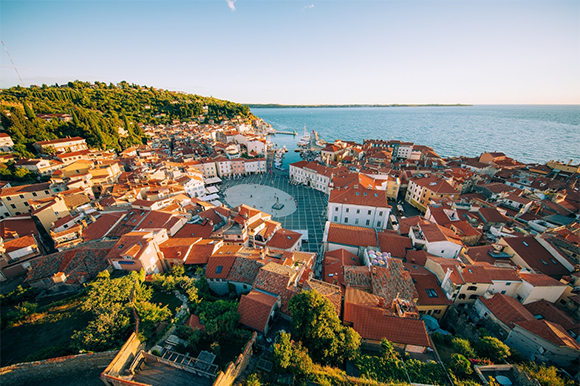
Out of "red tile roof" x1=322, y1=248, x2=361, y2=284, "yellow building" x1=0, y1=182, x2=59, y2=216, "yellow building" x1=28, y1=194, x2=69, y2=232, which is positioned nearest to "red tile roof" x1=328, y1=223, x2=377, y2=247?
"red tile roof" x1=322, y1=248, x2=361, y2=284

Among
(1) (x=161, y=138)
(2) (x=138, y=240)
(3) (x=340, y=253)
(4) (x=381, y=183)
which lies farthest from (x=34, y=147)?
(4) (x=381, y=183)

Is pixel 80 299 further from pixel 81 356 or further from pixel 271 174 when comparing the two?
pixel 271 174

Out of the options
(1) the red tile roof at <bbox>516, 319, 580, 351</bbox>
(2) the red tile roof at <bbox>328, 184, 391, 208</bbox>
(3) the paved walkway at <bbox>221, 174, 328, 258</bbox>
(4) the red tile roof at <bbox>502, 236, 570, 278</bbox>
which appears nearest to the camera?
(1) the red tile roof at <bbox>516, 319, 580, 351</bbox>

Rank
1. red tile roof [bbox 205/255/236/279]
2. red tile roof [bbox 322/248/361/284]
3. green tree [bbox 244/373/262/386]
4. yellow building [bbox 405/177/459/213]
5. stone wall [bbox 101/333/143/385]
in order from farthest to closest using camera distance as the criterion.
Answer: yellow building [bbox 405/177/459/213] < red tile roof [bbox 322/248/361/284] < red tile roof [bbox 205/255/236/279] < green tree [bbox 244/373/262/386] < stone wall [bbox 101/333/143/385]

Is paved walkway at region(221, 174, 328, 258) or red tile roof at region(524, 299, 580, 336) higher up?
red tile roof at region(524, 299, 580, 336)

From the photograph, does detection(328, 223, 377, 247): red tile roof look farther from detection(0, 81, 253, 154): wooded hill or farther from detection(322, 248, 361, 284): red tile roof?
detection(0, 81, 253, 154): wooded hill

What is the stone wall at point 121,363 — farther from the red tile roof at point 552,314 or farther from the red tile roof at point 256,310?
the red tile roof at point 552,314
